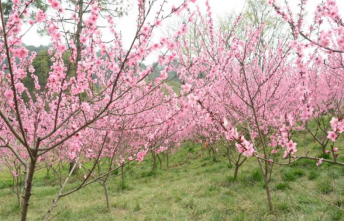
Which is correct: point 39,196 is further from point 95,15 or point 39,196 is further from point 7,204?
point 95,15

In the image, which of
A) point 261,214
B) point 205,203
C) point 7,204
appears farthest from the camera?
point 7,204

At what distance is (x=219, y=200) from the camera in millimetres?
5039

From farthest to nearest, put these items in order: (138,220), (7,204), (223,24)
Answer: (223,24) → (7,204) → (138,220)

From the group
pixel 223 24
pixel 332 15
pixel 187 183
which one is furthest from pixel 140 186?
pixel 223 24

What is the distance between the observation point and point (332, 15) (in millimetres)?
2648

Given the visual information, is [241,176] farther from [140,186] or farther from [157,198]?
[140,186]

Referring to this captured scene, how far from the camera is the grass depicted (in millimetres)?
4016

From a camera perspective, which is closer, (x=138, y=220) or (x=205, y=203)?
(x=138, y=220)

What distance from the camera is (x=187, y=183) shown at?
6891 mm

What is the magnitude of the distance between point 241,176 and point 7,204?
21.5ft

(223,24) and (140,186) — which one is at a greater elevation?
(223,24)

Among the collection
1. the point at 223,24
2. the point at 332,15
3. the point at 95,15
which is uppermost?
the point at 223,24

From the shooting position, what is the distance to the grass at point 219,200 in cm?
402

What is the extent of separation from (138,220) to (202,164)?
5263 mm
